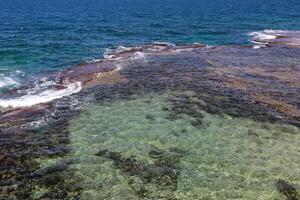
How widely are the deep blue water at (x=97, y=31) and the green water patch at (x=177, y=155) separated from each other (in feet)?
Result: 71.9

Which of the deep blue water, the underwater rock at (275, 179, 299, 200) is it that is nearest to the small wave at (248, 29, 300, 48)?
the deep blue water

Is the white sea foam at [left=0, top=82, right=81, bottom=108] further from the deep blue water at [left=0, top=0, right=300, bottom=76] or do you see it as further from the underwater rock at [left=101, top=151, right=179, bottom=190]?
the underwater rock at [left=101, top=151, right=179, bottom=190]

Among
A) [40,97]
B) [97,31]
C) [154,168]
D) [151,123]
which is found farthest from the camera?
[97,31]

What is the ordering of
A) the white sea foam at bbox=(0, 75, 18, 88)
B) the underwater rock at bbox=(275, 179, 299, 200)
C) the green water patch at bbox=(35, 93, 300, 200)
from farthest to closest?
the white sea foam at bbox=(0, 75, 18, 88) → the green water patch at bbox=(35, 93, 300, 200) → the underwater rock at bbox=(275, 179, 299, 200)

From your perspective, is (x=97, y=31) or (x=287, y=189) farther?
(x=97, y=31)

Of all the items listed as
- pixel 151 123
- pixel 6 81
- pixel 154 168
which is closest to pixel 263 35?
pixel 6 81

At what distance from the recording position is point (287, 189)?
20781mm

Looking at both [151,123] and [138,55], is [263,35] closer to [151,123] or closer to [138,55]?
[138,55]

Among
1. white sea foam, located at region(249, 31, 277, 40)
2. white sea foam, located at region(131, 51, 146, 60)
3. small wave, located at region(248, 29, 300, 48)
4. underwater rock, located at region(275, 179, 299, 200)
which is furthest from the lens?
white sea foam, located at region(249, 31, 277, 40)

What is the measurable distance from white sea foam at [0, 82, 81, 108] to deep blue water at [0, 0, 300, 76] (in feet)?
35.3

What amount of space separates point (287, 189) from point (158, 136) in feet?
29.5

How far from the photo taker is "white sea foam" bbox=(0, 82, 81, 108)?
33862 mm

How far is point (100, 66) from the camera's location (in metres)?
45.6

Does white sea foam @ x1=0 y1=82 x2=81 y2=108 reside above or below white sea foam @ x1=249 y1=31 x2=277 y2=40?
above
